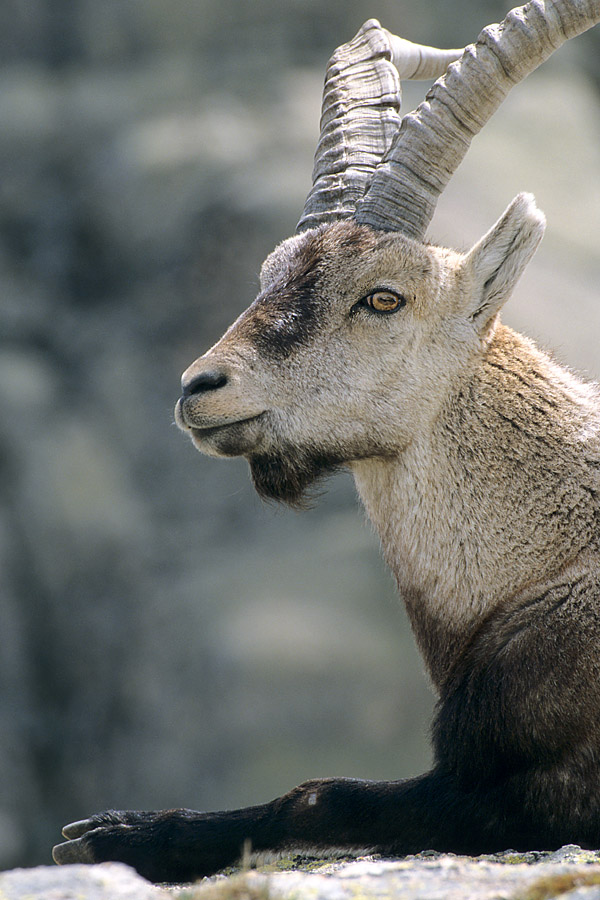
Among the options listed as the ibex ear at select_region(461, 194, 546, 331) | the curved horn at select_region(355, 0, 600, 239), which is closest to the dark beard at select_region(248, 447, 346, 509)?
the ibex ear at select_region(461, 194, 546, 331)

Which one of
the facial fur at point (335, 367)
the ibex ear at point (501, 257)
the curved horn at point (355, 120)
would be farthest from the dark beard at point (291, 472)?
the curved horn at point (355, 120)

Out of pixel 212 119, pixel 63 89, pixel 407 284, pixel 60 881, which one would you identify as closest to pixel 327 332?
pixel 407 284

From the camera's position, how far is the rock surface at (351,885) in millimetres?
2834

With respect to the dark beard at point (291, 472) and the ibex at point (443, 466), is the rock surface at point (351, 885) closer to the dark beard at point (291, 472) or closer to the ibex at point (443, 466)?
the ibex at point (443, 466)

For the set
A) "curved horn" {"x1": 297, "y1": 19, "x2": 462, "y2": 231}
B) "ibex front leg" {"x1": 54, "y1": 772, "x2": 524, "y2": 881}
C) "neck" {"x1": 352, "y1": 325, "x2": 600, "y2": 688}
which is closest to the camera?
"ibex front leg" {"x1": 54, "y1": 772, "x2": 524, "y2": 881}

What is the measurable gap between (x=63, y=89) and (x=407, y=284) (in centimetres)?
1302

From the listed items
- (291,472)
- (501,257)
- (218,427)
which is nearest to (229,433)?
(218,427)

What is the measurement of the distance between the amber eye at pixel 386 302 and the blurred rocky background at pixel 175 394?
6.56m

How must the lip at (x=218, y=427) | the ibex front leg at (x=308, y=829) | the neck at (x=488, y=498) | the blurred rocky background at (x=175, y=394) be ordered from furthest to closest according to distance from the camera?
the blurred rocky background at (x=175, y=394) → the lip at (x=218, y=427) → the neck at (x=488, y=498) → the ibex front leg at (x=308, y=829)

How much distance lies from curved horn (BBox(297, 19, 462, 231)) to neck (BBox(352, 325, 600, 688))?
143 cm

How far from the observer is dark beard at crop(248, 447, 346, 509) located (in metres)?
5.11

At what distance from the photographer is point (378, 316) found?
16.9 ft

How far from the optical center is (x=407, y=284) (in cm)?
518

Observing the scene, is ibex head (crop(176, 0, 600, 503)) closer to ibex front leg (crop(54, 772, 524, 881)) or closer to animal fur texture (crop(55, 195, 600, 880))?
animal fur texture (crop(55, 195, 600, 880))
